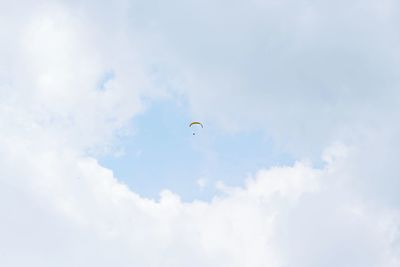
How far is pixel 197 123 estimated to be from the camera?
17175cm
